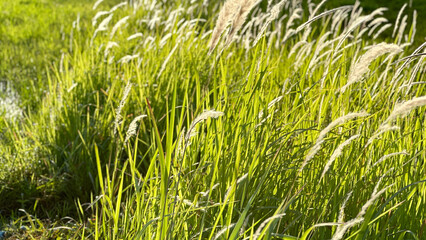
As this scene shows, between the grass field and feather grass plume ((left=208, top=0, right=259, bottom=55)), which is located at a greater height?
feather grass plume ((left=208, top=0, right=259, bottom=55))

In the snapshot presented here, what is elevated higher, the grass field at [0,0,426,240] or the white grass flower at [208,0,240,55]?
the white grass flower at [208,0,240,55]

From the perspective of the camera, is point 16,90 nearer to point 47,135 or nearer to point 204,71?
point 47,135

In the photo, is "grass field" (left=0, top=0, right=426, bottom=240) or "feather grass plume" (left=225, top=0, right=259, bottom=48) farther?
"grass field" (left=0, top=0, right=426, bottom=240)

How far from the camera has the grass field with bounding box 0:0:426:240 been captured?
129cm

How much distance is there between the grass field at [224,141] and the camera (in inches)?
50.8

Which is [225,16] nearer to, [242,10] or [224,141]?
[242,10]

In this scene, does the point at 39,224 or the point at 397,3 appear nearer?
the point at 39,224

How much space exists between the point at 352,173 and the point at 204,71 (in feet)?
6.30

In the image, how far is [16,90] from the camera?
13.8 feet

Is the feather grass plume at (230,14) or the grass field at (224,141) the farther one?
the grass field at (224,141)

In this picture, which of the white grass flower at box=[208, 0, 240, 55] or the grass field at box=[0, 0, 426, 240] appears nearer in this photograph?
the white grass flower at box=[208, 0, 240, 55]

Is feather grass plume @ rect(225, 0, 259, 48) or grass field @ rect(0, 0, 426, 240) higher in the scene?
feather grass plume @ rect(225, 0, 259, 48)

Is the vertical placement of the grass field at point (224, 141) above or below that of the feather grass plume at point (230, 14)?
below

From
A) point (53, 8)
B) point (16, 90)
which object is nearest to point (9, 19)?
point (53, 8)
